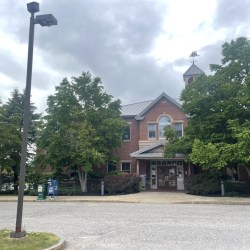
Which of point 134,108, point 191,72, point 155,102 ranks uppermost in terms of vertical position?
Answer: point 191,72

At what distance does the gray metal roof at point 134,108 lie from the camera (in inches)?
1278

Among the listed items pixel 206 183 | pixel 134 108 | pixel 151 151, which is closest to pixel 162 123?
pixel 151 151

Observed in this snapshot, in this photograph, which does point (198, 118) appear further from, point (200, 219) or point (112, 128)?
point (200, 219)

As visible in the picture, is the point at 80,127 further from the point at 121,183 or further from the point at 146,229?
the point at 146,229

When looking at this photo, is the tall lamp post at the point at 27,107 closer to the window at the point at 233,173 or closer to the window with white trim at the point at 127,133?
the window at the point at 233,173

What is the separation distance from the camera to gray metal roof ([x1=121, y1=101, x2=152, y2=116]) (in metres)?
32.5

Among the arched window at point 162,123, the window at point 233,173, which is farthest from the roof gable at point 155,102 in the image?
the window at point 233,173

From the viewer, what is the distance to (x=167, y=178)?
30.0 m

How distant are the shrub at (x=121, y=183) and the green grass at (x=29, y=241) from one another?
16.2 meters

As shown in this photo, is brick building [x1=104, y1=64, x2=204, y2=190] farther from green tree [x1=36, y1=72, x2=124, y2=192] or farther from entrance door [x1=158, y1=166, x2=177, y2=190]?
green tree [x1=36, y1=72, x2=124, y2=192]

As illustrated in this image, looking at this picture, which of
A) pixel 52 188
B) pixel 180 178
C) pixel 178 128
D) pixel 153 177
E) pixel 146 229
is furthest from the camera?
pixel 178 128

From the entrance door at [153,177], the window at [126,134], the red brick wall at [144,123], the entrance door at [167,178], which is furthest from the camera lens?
the window at [126,134]

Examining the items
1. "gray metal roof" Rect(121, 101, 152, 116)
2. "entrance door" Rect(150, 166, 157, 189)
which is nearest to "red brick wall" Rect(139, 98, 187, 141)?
"gray metal roof" Rect(121, 101, 152, 116)

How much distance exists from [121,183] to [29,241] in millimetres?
17132
